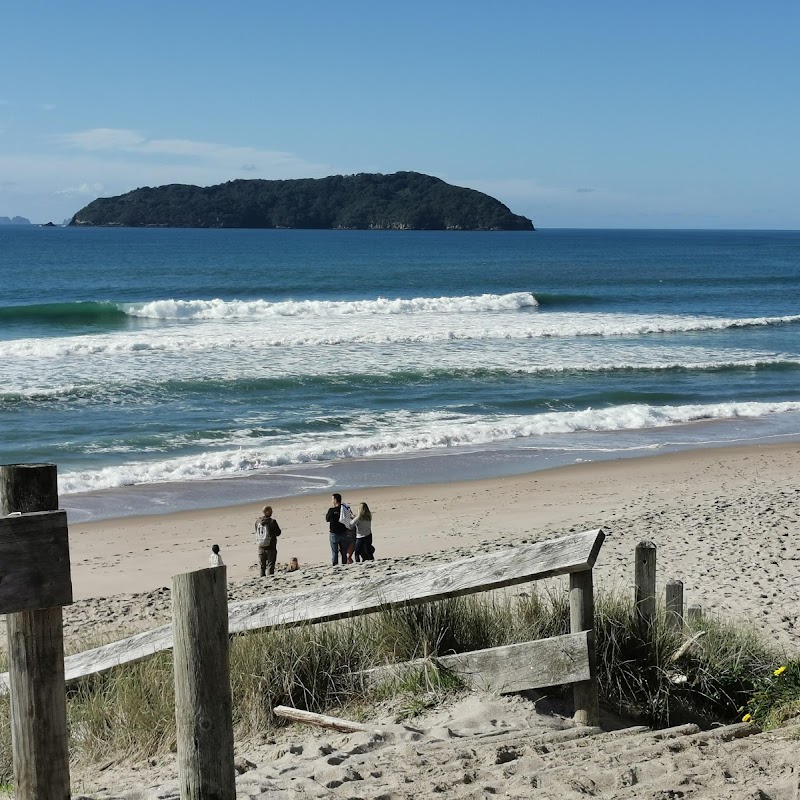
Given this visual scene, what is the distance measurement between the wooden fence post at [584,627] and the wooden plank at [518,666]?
0.06 m

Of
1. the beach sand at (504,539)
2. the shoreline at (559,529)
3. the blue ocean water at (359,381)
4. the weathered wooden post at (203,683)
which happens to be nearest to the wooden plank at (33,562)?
the weathered wooden post at (203,683)

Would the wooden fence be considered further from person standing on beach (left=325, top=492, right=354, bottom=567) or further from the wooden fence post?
person standing on beach (left=325, top=492, right=354, bottom=567)

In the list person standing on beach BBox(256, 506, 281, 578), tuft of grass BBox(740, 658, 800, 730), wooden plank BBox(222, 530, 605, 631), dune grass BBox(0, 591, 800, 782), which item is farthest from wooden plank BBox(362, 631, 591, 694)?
person standing on beach BBox(256, 506, 281, 578)

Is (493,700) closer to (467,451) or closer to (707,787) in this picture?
(707,787)

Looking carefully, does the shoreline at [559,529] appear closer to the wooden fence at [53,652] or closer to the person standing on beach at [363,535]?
the person standing on beach at [363,535]

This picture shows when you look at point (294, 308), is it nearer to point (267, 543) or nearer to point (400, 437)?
point (400, 437)

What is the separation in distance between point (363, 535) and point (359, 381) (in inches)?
572

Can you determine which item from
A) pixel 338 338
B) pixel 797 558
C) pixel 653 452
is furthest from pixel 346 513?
pixel 338 338

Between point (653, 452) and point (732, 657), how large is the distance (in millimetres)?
14723

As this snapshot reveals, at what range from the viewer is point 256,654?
16.2 ft

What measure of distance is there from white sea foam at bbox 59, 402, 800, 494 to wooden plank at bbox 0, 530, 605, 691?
12.4 metres

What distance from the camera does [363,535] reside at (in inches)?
506

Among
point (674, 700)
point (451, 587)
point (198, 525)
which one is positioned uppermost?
point (451, 587)

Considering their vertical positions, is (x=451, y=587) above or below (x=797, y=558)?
above
